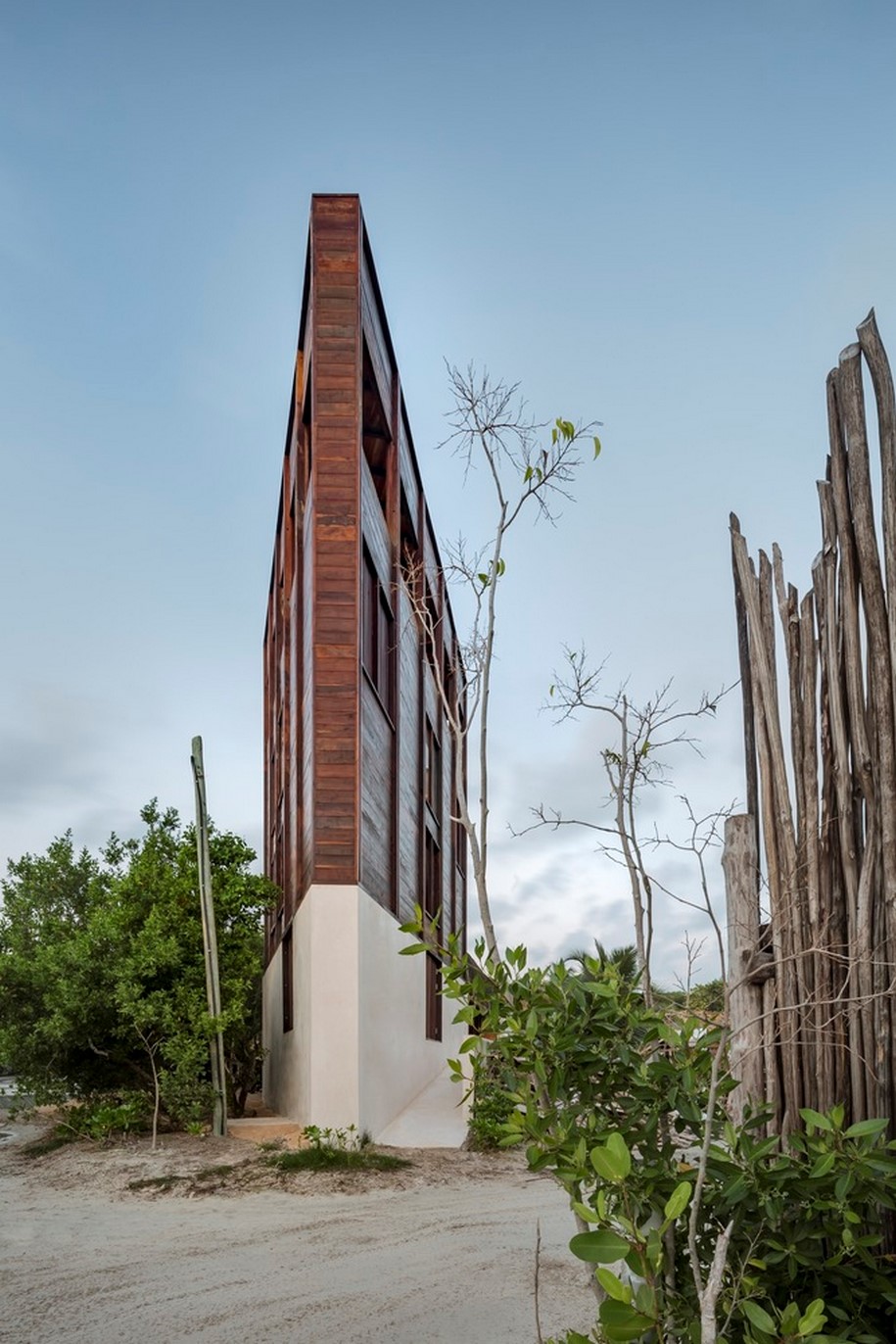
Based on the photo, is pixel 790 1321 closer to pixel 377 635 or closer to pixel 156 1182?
pixel 156 1182

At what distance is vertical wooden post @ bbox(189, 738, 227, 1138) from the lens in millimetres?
12523

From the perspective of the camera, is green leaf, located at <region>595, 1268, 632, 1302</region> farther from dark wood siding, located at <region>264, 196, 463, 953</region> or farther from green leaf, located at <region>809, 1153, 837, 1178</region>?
dark wood siding, located at <region>264, 196, 463, 953</region>

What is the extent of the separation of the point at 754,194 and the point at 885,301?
136 inches

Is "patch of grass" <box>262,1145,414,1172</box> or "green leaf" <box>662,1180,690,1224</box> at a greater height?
"green leaf" <box>662,1180,690,1224</box>

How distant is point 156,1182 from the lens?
1005cm

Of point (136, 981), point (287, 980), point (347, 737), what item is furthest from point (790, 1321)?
point (287, 980)

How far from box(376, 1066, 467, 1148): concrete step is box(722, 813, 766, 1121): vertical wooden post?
23.0 ft

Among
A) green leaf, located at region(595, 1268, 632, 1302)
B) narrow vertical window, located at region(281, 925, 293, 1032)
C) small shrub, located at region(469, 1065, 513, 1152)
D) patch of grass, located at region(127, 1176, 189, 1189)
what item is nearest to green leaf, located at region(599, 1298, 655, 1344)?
green leaf, located at region(595, 1268, 632, 1302)

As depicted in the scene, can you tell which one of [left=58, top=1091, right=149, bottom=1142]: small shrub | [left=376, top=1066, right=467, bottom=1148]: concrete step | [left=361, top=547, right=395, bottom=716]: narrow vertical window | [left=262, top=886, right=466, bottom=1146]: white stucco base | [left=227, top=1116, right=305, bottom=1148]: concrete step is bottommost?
[left=376, top=1066, right=467, bottom=1148]: concrete step

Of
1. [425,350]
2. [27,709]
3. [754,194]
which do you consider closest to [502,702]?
[425,350]

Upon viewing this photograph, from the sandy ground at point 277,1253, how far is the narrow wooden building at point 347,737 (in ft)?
6.14

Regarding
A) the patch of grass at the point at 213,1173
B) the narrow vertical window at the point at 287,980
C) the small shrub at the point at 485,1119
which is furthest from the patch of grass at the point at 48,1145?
the small shrub at the point at 485,1119

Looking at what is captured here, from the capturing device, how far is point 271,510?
2266 cm

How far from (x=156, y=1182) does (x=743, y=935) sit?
25.8 ft
